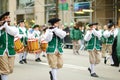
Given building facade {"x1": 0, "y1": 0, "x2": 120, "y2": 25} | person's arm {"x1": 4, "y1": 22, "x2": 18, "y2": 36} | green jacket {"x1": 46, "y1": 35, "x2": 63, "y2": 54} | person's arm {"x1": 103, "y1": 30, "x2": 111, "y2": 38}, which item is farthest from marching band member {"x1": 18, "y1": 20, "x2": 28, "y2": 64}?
building facade {"x1": 0, "y1": 0, "x2": 120, "y2": 25}

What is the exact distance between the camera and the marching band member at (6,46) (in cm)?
888

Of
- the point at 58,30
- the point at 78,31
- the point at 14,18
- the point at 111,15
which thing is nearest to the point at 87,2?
the point at 111,15

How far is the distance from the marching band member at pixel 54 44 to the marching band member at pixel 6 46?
4.86ft

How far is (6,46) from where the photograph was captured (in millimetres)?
9086

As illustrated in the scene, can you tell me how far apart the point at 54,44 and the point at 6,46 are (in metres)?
1.80

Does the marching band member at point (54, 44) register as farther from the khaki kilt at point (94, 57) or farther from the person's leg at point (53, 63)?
the khaki kilt at point (94, 57)

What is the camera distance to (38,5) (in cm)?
3834

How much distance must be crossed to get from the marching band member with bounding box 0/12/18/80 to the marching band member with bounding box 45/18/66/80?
148cm

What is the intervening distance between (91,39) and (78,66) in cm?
295

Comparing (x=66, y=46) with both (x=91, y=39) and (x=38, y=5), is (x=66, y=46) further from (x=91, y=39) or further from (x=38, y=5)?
(x=91, y=39)

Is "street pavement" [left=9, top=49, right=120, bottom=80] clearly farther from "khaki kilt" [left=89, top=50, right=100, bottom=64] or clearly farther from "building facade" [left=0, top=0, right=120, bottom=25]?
"building facade" [left=0, top=0, right=120, bottom=25]

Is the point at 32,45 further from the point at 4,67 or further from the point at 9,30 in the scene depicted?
the point at 4,67

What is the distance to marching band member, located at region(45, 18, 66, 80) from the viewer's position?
10281 mm

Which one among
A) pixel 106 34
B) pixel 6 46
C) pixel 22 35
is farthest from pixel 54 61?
pixel 106 34
